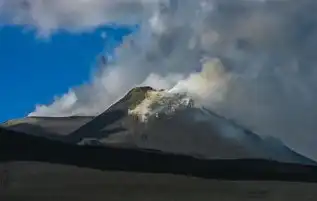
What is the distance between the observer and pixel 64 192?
32.9 m


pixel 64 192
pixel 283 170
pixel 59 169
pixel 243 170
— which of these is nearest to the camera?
pixel 64 192

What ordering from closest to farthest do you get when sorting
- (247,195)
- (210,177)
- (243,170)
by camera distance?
(247,195)
(210,177)
(243,170)

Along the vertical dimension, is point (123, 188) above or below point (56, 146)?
below

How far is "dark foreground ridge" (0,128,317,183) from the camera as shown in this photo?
35.1m

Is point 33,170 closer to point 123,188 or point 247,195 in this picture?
point 123,188

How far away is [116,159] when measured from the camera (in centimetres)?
3872

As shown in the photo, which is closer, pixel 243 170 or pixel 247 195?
pixel 247 195

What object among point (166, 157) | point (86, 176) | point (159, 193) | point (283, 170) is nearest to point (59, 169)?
point (86, 176)

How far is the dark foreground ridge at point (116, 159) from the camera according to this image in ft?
115

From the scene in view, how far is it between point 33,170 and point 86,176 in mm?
2815

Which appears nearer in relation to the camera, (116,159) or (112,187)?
(112,187)

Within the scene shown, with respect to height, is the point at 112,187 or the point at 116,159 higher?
the point at 116,159

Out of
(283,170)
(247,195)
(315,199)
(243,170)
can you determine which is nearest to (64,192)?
(247,195)

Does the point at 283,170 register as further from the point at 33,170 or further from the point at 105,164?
the point at 33,170
